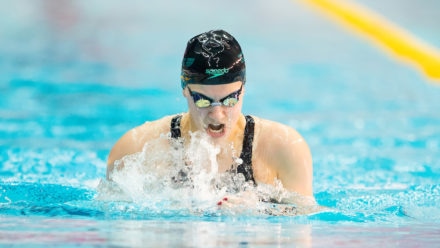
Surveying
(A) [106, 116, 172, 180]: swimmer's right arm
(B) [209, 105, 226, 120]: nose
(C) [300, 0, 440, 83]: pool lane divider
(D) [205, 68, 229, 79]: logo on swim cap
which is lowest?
(A) [106, 116, 172, 180]: swimmer's right arm

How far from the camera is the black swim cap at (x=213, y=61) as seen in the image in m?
3.81

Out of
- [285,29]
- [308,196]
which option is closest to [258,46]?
[285,29]

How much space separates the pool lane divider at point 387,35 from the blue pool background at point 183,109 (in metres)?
0.17

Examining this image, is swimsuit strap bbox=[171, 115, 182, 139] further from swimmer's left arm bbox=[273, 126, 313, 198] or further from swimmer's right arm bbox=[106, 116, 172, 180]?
swimmer's left arm bbox=[273, 126, 313, 198]

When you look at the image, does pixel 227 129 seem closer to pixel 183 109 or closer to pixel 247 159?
pixel 247 159

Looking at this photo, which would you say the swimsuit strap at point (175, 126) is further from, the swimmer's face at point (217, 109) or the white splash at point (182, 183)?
the swimmer's face at point (217, 109)

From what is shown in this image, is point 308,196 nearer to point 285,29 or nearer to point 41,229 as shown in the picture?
point 41,229

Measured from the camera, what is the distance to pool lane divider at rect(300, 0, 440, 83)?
1025cm

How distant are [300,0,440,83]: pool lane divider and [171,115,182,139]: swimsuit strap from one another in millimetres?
6544

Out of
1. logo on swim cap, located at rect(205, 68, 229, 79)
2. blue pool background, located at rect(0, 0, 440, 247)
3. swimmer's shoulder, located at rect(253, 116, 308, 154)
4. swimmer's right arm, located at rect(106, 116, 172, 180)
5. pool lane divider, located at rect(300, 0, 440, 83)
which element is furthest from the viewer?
pool lane divider, located at rect(300, 0, 440, 83)

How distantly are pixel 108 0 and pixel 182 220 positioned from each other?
33.4ft

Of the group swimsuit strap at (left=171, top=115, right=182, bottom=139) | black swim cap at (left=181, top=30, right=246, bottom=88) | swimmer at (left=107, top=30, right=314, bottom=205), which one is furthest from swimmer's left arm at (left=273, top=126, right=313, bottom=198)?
swimsuit strap at (left=171, top=115, right=182, bottom=139)

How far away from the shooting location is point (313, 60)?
11.0m

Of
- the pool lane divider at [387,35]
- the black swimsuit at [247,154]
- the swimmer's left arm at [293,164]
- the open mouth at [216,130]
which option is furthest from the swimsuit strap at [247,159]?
the pool lane divider at [387,35]
